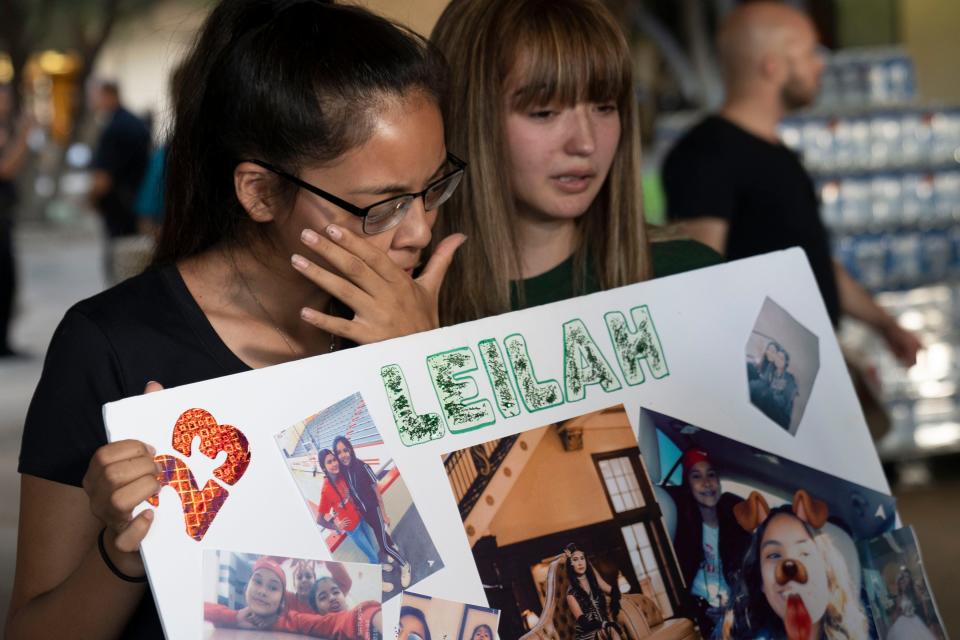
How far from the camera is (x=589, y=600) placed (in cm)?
139

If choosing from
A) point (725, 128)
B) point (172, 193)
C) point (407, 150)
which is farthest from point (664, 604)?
point (725, 128)

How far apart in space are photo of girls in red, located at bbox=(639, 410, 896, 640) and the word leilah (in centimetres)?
8

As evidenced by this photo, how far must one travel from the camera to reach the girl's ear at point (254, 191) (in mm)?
1436

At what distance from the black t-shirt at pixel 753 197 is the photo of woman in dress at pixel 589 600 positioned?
173 centimetres

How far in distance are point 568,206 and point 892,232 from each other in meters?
3.33

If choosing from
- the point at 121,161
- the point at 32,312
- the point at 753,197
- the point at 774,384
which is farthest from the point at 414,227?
the point at 32,312

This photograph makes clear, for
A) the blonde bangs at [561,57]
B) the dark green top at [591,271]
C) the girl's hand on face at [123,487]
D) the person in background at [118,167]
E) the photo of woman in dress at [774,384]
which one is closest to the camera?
the girl's hand on face at [123,487]

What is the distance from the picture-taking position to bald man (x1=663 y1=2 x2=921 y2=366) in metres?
3.04

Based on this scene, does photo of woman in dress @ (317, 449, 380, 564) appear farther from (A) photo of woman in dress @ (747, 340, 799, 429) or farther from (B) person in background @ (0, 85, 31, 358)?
(B) person in background @ (0, 85, 31, 358)

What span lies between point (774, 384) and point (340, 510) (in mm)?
643

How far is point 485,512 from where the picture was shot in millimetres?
1370

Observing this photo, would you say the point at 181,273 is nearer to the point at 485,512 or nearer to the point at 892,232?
the point at 485,512

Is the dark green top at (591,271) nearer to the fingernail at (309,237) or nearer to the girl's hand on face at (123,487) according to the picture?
the fingernail at (309,237)

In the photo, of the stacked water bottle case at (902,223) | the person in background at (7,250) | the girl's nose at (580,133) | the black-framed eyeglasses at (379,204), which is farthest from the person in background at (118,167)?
the black-framed eyeglasses at (379,204)
